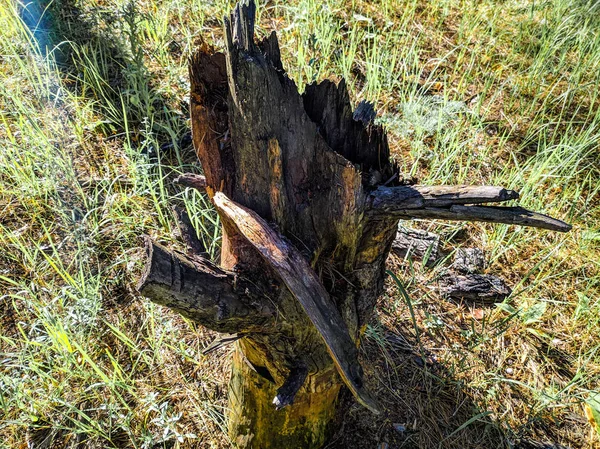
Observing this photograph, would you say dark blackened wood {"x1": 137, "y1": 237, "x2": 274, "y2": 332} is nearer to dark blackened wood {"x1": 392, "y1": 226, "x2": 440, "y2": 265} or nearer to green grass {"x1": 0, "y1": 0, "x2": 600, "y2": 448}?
green grass {"x1": 0, "y1": 0, "x2": 600, "y2": 448}

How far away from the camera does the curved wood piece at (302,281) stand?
125 centimetres

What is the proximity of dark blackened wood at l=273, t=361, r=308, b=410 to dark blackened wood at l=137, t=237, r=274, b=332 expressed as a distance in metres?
0.20

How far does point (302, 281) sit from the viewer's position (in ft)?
4.17

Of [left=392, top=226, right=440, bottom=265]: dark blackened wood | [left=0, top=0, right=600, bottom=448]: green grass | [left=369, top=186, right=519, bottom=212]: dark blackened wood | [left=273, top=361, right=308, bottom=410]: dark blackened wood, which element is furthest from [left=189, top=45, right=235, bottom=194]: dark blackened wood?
[left=392, top=226, right=440, bottom=265]: dark blackened wood

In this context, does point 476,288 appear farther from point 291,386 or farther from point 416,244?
point 291,386

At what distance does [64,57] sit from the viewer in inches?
126

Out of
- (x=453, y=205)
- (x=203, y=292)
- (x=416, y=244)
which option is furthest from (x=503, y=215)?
(x=416, y=244)

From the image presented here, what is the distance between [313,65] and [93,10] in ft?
5.53

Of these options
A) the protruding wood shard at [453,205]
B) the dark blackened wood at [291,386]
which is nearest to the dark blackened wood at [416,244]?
the dark blackened wood at [291,386]

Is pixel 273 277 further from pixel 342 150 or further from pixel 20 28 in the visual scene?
pixel 20 28

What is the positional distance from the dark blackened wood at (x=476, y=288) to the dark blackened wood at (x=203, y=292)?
4.94 ft

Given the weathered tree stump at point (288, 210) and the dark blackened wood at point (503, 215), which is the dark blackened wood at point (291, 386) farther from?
the dark blackened wood at point (503, 215)

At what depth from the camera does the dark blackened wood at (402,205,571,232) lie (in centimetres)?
108

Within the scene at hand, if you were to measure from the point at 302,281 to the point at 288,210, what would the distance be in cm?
24
